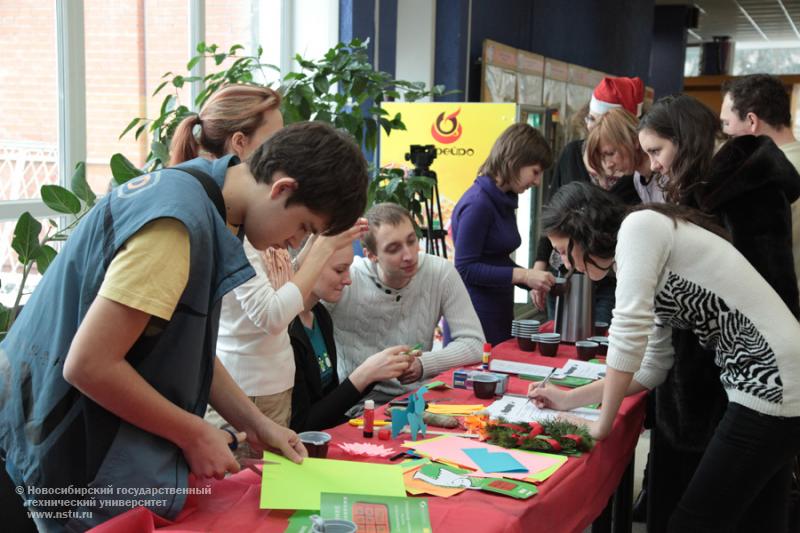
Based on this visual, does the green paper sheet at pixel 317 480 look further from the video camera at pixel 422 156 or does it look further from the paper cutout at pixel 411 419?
the video camera at pixel 422 156

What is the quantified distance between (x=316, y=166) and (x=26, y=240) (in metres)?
1.25

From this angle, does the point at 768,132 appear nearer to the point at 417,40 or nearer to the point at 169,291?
the point at 169,291

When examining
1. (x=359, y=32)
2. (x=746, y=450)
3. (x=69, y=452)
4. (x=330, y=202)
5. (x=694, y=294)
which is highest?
(x=359, y=32)

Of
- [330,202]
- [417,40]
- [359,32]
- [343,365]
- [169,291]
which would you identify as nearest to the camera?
[169,291]

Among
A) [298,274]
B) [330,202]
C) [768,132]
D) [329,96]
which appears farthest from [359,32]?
[330,202]

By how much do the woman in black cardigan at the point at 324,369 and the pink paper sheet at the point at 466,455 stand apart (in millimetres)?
552

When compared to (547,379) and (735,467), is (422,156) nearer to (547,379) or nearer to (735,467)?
(547,379)

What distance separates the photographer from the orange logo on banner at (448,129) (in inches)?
169

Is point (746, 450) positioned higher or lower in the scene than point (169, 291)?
lower

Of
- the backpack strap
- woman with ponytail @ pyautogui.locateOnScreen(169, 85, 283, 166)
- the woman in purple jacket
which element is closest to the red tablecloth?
the backpack strap

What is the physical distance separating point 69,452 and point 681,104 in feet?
6.29

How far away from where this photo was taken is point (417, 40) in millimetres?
5387

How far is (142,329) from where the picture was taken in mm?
1140

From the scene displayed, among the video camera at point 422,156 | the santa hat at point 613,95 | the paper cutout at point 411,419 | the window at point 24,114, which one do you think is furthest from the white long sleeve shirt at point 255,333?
the santa hat at point 613,95
